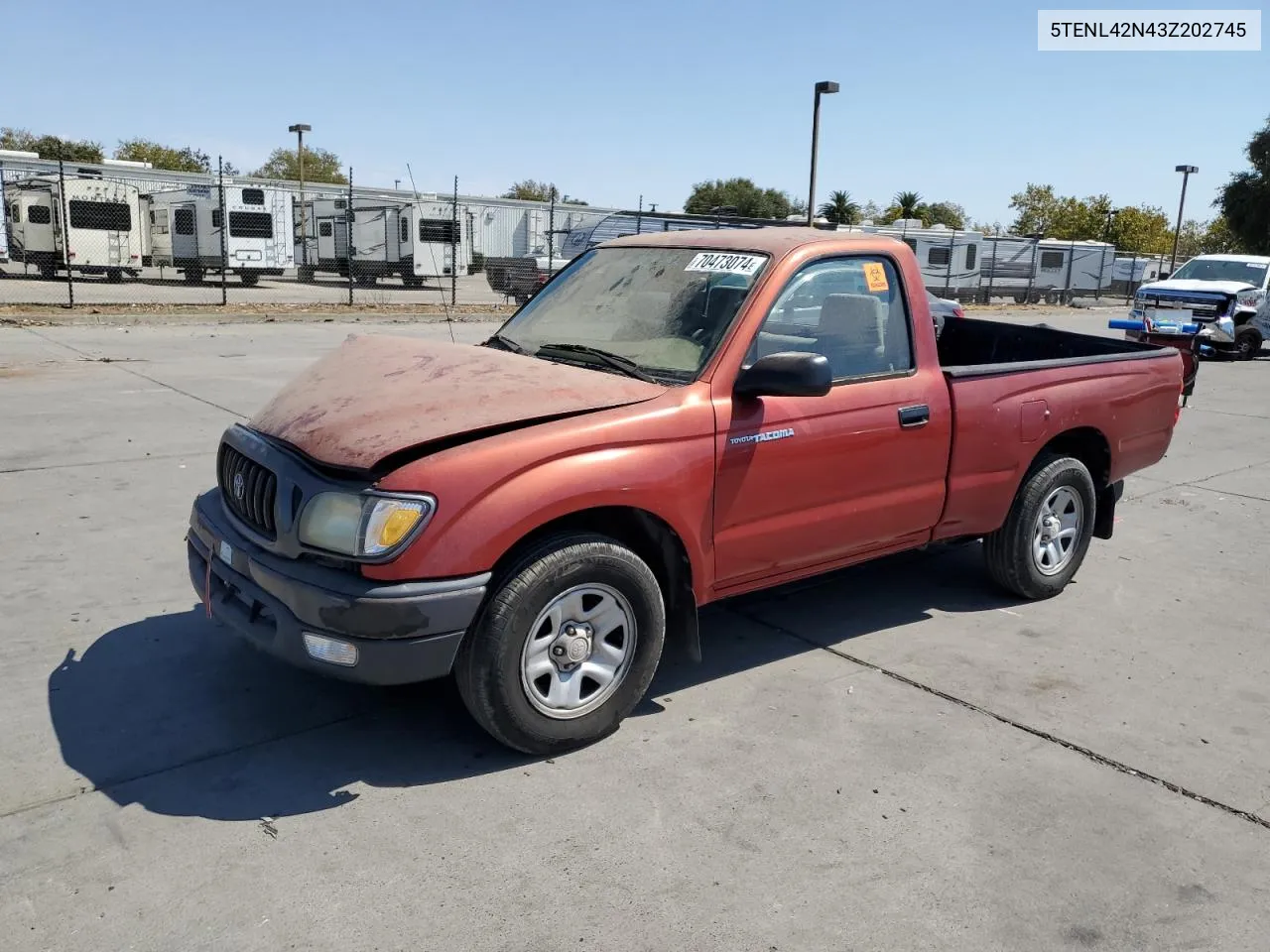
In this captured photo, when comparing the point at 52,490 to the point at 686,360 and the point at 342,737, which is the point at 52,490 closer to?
the point at 342,737

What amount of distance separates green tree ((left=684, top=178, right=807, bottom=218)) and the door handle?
7781cm

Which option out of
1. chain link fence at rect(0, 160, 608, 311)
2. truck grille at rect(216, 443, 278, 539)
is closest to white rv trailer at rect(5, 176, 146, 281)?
chain link fence at rect(0, 160, 608, 311)

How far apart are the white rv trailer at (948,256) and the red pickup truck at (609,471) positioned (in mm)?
32370

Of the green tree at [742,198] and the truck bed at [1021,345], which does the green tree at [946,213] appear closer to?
the green tree at [742,198]

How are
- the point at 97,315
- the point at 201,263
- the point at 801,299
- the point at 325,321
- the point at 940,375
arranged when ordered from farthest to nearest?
the point at 201,263 < the point at 325,321 < the point at 97,315 < the point at 940,375 < the point at 801,299

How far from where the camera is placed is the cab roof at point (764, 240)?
4449 mm

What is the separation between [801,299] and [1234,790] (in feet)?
7.84

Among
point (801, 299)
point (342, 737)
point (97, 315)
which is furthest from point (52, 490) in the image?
point (97, 315)

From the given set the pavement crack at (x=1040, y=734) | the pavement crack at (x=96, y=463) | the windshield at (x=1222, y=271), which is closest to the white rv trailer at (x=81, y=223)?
the pavement crack at (x=96, y=463)

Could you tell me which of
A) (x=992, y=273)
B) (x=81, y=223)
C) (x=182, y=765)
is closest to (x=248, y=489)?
(x=182, y=765)

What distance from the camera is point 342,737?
382 cm

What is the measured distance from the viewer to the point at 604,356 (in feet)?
13.8

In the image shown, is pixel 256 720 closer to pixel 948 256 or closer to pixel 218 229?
pixel 218 229

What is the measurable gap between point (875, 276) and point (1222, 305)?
1772 centimetres
